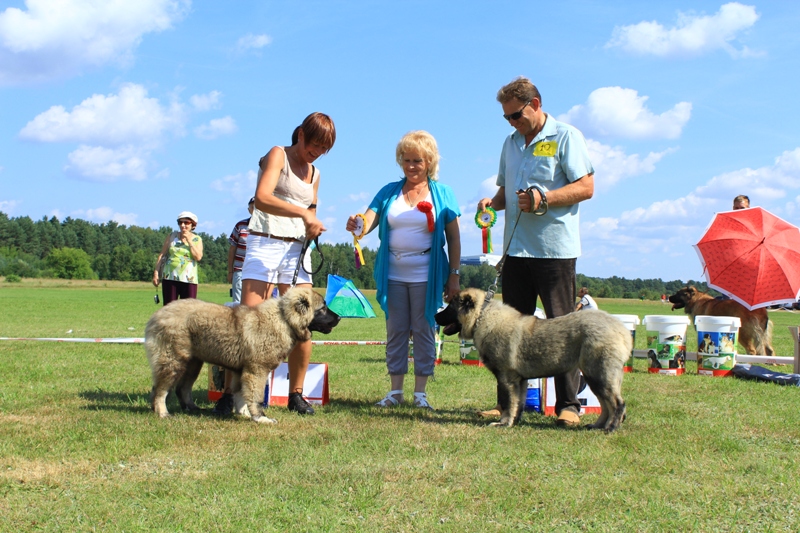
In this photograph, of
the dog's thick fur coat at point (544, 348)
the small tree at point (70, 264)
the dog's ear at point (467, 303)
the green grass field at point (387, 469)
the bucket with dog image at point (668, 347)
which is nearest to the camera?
the green grass field at point (387, 469)

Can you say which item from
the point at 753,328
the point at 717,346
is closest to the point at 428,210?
the point at 717,346

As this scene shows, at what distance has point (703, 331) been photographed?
978 cm

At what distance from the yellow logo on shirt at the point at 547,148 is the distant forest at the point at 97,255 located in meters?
51.1

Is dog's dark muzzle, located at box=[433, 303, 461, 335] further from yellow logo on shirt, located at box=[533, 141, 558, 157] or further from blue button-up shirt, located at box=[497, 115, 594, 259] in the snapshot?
yellow logo on shirt, located at box=[533, 141, 558, 157]

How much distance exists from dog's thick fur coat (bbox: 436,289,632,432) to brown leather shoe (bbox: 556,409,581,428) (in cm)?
19

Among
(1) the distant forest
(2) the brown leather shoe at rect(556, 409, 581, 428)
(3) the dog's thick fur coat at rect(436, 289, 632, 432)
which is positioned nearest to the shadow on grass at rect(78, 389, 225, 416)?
(3) the dog's thick fur coat at rect(436, 289, 632, 432)

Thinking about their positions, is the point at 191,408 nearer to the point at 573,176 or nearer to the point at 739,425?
the point at 573,176

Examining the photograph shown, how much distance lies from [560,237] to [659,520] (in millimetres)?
2734

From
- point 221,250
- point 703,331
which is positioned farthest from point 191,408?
point 221,250

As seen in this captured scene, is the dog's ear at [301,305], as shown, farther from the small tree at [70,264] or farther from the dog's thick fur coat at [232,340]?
the small tree at [70,264]

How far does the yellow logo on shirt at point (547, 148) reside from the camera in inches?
213

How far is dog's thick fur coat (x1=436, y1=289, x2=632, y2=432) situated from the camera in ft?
16.8

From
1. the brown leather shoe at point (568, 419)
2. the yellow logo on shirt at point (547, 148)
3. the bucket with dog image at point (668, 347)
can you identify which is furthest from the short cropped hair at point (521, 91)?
the bucket with dog image at point (668, 347)

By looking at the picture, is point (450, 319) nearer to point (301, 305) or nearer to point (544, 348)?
point (544, 348)
